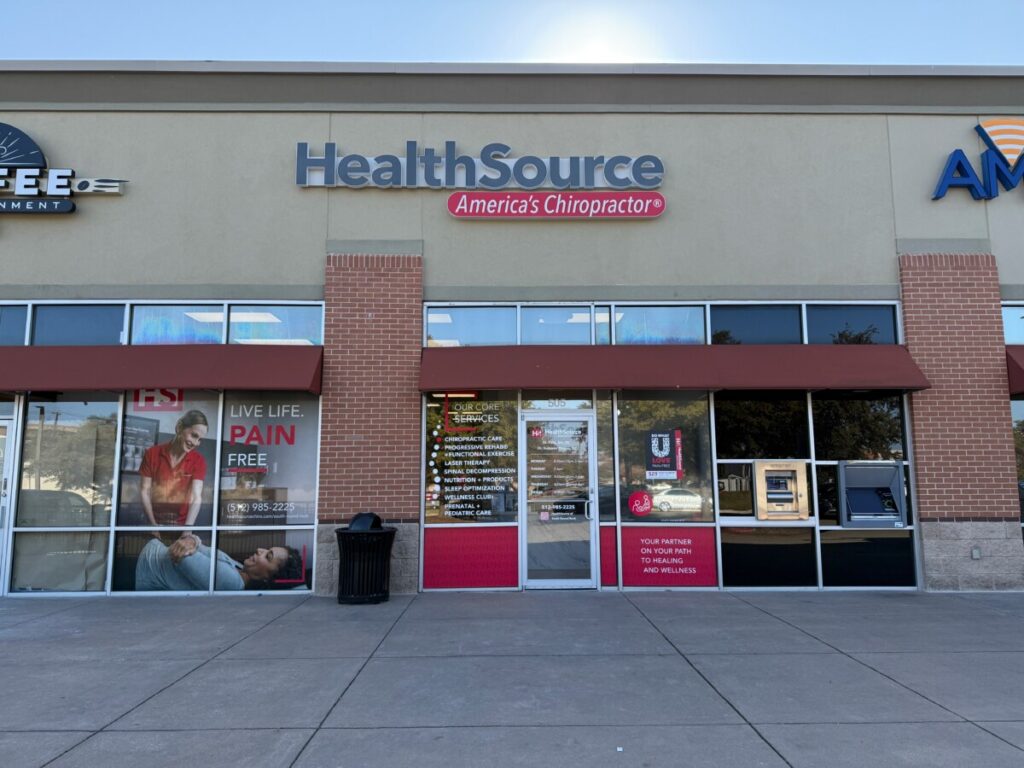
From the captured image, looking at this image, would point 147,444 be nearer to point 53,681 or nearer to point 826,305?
point 53,681

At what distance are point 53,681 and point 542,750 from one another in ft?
14.0

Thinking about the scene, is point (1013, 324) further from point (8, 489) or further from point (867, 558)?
point (8, 489)

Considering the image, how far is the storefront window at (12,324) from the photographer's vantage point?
943 cm

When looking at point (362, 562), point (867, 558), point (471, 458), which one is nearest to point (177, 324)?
point (362, 562)

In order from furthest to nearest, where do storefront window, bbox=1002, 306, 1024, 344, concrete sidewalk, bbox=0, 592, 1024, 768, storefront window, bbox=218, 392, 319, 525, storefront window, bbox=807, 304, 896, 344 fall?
storefront window, bbox=1002, 306, 1024, 344 → storefront window, bbox=807, 304, 896, 344 → storefront window, bbox=218, 392, 319, 525 → concrete sidewalk, bbox=0, 592, 1024, 768

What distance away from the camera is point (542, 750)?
424 centimetres

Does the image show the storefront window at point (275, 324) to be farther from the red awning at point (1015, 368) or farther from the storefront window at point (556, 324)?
the red awning at point (1015, 368)

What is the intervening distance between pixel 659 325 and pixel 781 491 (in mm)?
2859

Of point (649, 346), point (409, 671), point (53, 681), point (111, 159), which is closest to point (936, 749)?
point (409, 671)

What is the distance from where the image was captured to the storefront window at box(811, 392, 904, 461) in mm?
9391

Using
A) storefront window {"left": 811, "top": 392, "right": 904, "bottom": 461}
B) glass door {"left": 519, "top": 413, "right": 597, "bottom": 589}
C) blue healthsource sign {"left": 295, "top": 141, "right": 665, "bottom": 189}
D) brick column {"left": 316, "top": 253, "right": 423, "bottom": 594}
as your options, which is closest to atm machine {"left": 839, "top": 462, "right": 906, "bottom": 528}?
storefront window {"left": 811, "top": 392, "right": 904, "bottom": 461}

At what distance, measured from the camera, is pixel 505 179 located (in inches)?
386

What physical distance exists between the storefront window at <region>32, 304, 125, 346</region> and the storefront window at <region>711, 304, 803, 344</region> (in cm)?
850

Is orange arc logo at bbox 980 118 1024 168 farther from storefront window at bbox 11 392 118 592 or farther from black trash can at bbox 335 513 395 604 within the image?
storefront window at bbox 11 392 118 592
